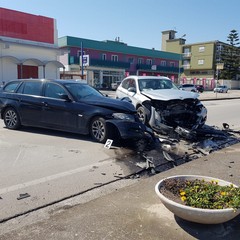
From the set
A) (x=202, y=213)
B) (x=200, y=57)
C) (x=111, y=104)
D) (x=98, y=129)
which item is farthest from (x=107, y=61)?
(x=202, y=213)

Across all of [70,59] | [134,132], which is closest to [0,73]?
[70,59]

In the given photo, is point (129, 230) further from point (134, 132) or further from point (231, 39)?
point (231, 39)

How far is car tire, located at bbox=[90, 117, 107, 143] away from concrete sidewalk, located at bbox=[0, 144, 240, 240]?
3.03 meters

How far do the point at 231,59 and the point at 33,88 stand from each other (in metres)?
71.8

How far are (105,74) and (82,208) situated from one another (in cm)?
4617

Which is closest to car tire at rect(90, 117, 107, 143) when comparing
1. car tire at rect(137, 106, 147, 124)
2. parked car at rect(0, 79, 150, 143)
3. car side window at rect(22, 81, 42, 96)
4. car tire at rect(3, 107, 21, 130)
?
parked car at rect(0, 79, 150, 143)

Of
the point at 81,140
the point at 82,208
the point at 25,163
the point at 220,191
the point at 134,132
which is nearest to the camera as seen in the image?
the point at 220,191

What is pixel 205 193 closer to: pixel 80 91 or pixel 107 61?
pixel 80 91

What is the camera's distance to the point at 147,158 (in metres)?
5.87

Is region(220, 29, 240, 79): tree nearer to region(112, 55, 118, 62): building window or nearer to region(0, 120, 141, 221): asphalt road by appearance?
region(112, 55, 118, 62): building window

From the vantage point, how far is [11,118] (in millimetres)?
8945

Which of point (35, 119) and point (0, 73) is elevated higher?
point (0, 73)

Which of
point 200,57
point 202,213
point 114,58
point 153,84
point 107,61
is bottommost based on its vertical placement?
point 202,213

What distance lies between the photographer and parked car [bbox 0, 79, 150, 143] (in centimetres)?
711
